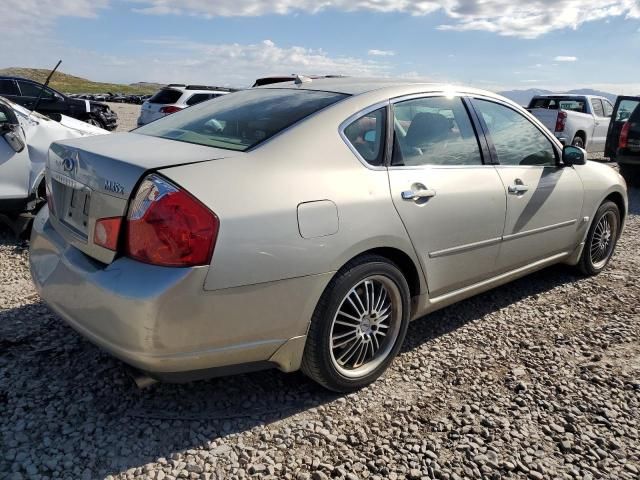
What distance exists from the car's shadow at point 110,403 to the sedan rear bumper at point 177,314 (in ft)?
1.18

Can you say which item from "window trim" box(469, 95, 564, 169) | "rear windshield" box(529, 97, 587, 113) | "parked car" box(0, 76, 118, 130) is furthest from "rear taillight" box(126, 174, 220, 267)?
"rear windshield" box(529, 97, 587, 113)

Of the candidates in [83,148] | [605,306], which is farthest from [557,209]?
[83,148]

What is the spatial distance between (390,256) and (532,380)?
3.65 ft

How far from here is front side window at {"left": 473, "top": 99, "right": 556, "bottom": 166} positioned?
12.2 feet

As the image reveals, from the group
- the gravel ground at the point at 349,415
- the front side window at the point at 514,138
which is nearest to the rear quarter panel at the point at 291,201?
the gravel ground at the point at 349,415

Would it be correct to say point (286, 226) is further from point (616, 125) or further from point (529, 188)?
point (616, 125)

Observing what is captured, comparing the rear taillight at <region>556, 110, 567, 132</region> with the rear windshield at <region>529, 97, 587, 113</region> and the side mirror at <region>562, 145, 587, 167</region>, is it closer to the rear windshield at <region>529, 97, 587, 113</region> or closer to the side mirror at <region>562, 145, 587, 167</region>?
the rear windshield at <region>529, 97, 587, 113</region>

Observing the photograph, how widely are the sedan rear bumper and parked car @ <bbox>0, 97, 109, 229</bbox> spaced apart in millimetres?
3026

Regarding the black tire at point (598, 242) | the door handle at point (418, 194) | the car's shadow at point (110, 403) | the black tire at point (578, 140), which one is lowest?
the car's shadow at point (110, 403)

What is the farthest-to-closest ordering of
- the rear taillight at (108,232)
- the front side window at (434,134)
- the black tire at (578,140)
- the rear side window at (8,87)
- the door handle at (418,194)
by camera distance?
the rear side window at (8,87), the black tire at (578,140), the front side window at (434,134), the door handle at (418,194), the rear taillight at (108,232)

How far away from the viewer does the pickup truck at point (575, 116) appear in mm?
13602

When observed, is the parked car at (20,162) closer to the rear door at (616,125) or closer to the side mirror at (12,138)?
the side mirror at (12,138)

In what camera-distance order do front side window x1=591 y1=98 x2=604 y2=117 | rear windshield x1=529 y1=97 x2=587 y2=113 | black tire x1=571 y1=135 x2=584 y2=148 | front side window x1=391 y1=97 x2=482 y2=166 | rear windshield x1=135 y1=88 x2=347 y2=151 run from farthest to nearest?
front side window x1=591 y1=98 x2=604 y2=117
rear windshield x1=529 y1=97 x2=587 y2=113
black tire x1=571 y1=135 x2=584 y2=148
front side window x1=391 y1=97 x2=482 y2=166
rear windshield x1=135 y1=88 x2=347 y2=151

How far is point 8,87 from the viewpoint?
48.9 ft
